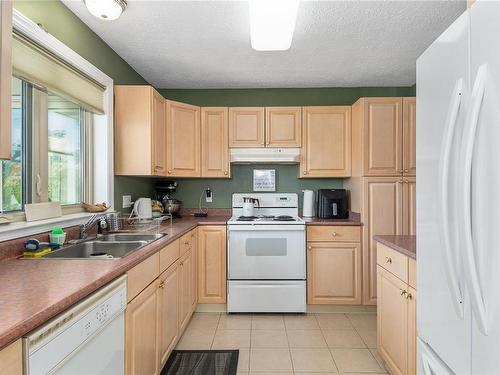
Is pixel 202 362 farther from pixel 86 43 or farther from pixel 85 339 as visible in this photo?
pixel 86 43

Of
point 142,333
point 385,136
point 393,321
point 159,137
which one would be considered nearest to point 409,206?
point 385,136

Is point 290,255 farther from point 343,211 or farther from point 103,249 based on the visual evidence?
point 103,249

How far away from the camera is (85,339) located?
101 centimetres

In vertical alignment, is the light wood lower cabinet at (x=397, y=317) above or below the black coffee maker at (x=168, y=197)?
below

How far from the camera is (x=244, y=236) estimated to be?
2.97 metres

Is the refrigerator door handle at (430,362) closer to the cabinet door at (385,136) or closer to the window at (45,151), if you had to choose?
the cabinet door at (385,136)

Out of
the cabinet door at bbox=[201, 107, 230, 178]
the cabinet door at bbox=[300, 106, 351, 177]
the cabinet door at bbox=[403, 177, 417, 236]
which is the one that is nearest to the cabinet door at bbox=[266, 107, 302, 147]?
the cabinet door at bbox=[300, 106, 351, 177]

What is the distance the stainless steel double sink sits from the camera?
1786 millimetres

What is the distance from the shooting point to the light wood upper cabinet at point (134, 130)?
2.61m

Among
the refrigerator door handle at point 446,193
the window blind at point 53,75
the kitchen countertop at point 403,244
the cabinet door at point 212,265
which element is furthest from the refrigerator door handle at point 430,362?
the window blind at point 53,75

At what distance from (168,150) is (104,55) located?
3.16ft

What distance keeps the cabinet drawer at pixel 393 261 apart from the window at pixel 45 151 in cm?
210

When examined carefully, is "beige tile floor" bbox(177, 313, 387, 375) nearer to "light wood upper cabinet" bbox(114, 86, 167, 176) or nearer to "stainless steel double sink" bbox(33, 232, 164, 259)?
"stainless steel double sink" bbox(33, 232, 164, 259)

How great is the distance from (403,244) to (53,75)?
89.4 inches
